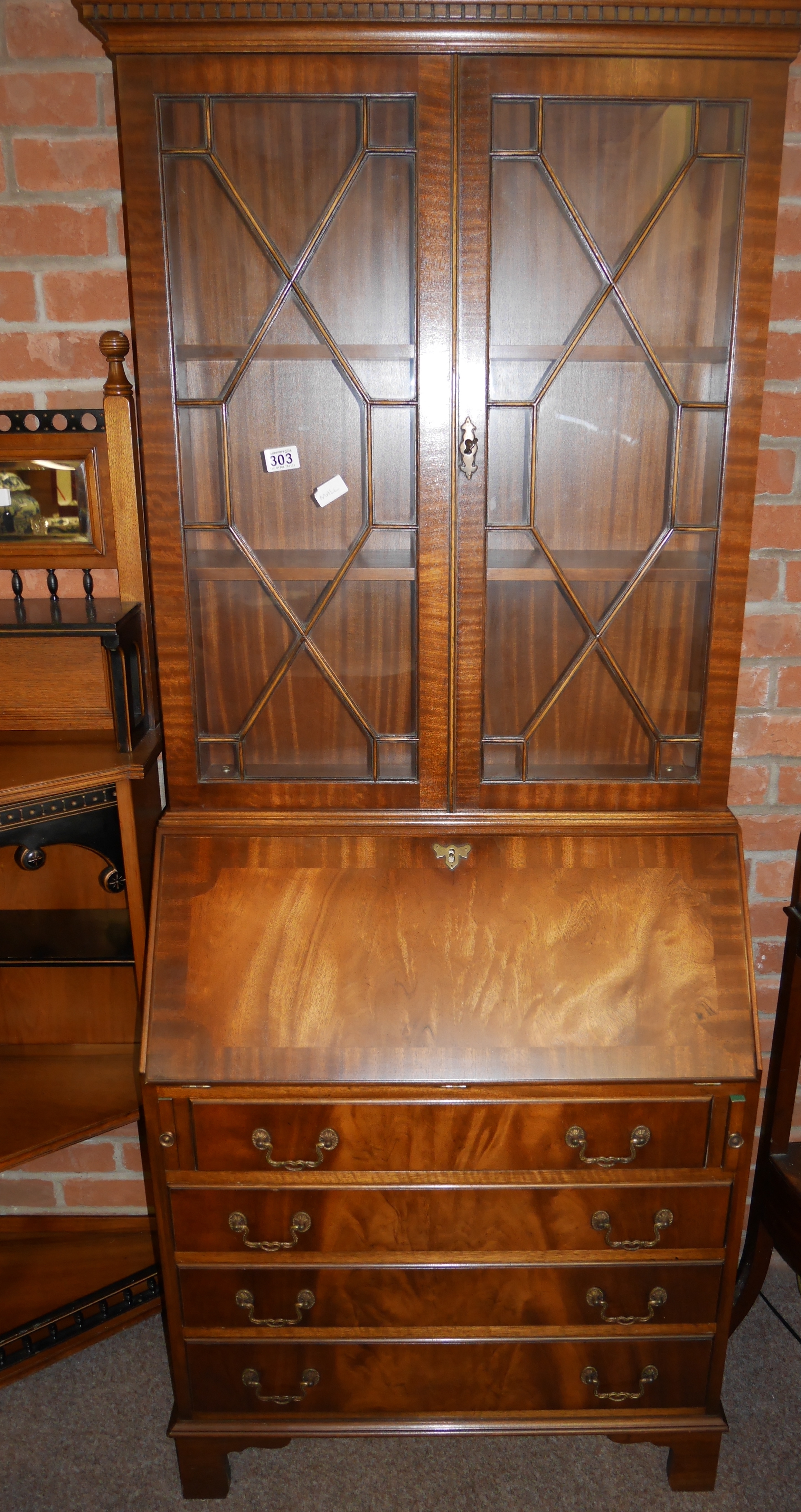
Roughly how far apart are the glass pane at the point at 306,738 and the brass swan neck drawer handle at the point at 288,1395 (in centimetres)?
91

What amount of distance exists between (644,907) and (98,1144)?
1253 mm

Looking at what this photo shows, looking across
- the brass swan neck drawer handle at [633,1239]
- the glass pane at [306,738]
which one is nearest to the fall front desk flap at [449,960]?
the glass pane at [306,738]

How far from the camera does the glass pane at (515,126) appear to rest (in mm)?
1230

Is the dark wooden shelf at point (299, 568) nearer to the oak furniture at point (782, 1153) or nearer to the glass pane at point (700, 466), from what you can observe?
the glass pane at point (700, 466)

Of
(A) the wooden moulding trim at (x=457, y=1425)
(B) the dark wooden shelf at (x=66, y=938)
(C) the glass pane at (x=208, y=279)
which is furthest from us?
(B) the dark wooden shelf at (x=66, y=938)

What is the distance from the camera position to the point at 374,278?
1.30 m

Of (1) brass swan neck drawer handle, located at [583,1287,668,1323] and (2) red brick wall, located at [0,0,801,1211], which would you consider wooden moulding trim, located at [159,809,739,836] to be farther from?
(1) brass swan neck drawer handle, located at [583,1287,668,1323]

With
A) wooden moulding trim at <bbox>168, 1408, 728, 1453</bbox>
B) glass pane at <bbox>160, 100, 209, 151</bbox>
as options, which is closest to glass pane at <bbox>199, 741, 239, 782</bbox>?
Answer: glass pane at <bbox>160, 100, 209, 151</bbox>

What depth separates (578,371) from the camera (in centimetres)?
134

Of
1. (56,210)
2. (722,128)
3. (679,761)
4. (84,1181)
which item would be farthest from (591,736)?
(84,1181)

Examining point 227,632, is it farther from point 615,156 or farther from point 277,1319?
point 277,1319

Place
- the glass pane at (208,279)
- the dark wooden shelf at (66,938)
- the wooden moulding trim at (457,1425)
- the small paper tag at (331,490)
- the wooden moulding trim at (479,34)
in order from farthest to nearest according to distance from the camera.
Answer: the dark wooden shelf at (66,938) → the wooden moulding trim at (457,1425) → the small paper tag at (331,490) → the glass pane at (208,279) → the wooden moulding trim at (479,34)

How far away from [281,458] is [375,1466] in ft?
5.32

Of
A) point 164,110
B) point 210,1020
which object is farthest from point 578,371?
point 210,1020
